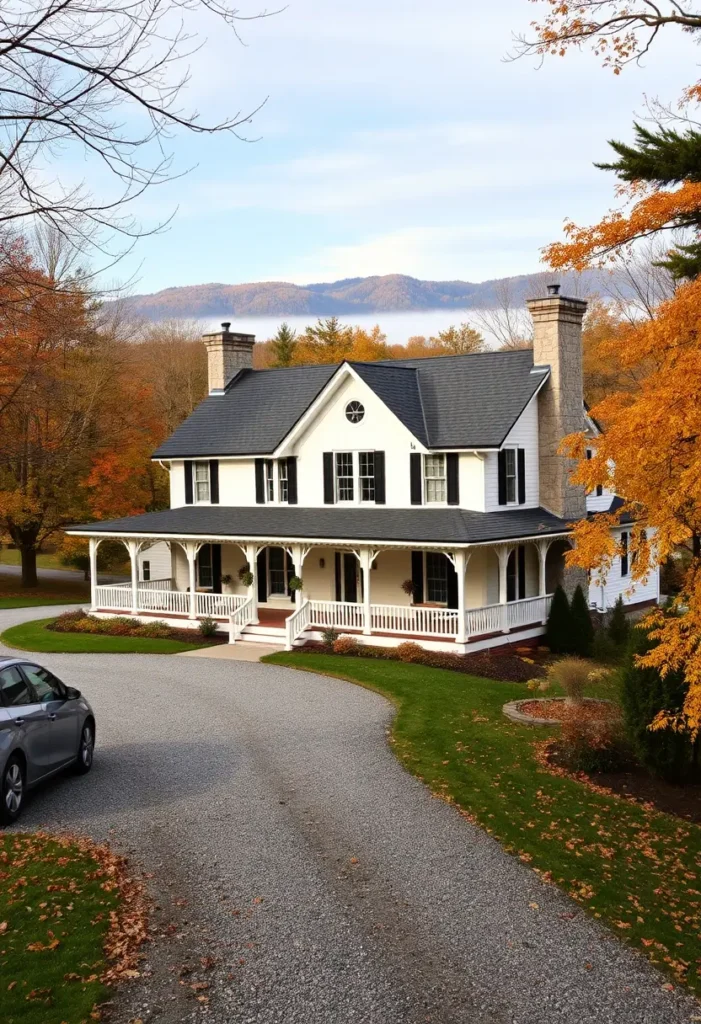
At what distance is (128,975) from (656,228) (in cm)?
1103

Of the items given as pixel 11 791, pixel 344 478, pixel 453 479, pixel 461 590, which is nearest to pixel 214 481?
pixel 344 478

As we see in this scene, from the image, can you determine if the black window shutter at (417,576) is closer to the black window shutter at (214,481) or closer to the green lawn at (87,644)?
the green lawn at (87,644)

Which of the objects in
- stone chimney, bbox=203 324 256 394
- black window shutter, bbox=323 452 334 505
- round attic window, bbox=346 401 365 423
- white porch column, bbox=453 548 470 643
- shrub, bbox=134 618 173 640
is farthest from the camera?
stone chimney, bbox=203 324 256 394

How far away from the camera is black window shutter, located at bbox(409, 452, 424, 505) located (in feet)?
95.9

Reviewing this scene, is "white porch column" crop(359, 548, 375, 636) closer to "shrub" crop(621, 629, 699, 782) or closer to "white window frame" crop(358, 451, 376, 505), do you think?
"white window frame" crop(358, 451, 376, 505)

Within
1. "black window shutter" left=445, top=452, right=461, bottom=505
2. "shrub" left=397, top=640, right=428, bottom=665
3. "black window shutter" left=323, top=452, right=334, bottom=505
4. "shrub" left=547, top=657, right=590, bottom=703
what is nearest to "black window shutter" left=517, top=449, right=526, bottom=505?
"black window shutter" left=445, top=452, right=461, bottom=505

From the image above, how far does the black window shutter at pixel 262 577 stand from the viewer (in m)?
32.7

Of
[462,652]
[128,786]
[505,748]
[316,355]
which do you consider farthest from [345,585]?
[316,355]

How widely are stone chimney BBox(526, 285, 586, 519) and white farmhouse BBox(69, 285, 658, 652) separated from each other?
2.0 inches

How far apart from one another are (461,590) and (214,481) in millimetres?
11850

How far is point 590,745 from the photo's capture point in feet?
50.7

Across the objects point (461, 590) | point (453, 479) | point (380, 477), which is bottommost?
point (461, 590)

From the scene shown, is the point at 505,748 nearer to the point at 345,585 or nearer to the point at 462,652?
the point at 462,652

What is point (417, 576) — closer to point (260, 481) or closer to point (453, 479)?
point (453, 479)
